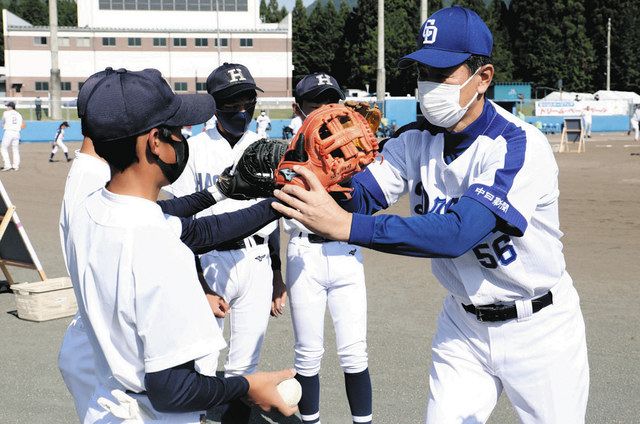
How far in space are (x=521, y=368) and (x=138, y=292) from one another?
178 cm

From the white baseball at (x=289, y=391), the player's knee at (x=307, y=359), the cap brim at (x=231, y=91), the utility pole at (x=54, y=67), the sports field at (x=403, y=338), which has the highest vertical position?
the utility pole at (x=54, y=67)

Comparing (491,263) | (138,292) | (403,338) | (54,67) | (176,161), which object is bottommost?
(403,338)

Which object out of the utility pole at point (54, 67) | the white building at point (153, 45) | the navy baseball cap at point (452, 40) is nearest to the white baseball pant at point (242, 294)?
the navy baseball cap at point (452, 40)

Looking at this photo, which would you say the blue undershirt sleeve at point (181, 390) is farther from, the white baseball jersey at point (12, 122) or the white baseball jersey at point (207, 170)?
the white baseball jersey at point (12, 122)

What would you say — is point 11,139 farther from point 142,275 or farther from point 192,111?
point 142,275

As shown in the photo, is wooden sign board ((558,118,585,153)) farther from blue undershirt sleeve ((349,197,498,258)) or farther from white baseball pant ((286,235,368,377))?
blue undershirt sleeve ((349,197,498,258))

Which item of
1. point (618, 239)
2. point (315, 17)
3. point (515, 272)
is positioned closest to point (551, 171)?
point (515, 272)

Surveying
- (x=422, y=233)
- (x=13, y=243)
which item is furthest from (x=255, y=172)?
(x=13, y=243)

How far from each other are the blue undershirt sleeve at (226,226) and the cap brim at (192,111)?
67 cm

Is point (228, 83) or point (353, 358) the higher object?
point (228, 83)

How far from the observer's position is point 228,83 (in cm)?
482

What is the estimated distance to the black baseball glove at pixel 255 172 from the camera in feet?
11.3

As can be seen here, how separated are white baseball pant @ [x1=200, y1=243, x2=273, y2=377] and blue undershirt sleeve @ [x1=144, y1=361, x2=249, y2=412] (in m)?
2.39

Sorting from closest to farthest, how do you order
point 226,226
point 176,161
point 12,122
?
point 176,161
point 226,226
point 12,122
